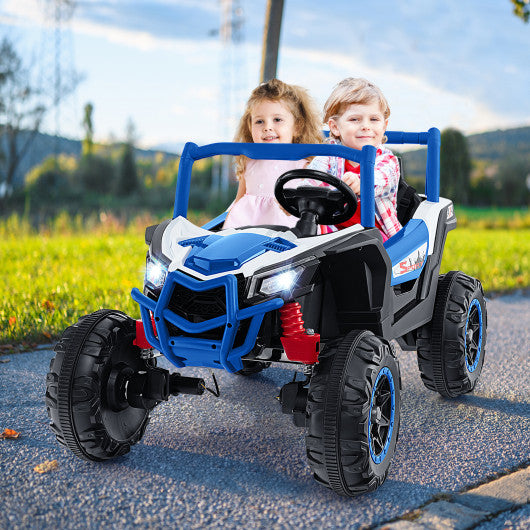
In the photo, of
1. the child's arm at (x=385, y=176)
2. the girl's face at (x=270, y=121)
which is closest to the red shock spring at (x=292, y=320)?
the child's arm at (x=385, y=176)

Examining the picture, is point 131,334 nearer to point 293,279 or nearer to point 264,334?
point 264,334

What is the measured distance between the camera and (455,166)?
76.4 ft

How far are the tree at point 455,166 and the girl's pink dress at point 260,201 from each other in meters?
19.0

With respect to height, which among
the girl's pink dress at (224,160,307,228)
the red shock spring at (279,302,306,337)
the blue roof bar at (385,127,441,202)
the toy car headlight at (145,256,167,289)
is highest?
the blue roof bar at (385,127,441,202)

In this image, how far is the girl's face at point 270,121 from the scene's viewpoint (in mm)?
4320

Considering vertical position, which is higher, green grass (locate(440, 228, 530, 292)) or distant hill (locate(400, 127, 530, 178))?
distant hill (locate(400, 127, 530, 178))

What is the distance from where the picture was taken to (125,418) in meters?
3.38

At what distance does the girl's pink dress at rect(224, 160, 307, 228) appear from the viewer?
3.98 meters

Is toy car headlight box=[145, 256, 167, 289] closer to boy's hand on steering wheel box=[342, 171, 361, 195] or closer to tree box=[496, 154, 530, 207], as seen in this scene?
boy's hand on steering wheel box=[342, 171, 361, 195]

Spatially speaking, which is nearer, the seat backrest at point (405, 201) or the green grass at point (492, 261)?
the seat backrest at point (405, 201)

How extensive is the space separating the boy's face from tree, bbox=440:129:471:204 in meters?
19.1

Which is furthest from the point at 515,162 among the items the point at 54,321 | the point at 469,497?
the point at 469,497

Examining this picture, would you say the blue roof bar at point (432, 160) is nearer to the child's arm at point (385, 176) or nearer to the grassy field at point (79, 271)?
the child's arm at point (385, 176)

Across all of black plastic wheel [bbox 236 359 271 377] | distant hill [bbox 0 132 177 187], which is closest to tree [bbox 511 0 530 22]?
black plastic wheel [bbox 236 359 271 377]
